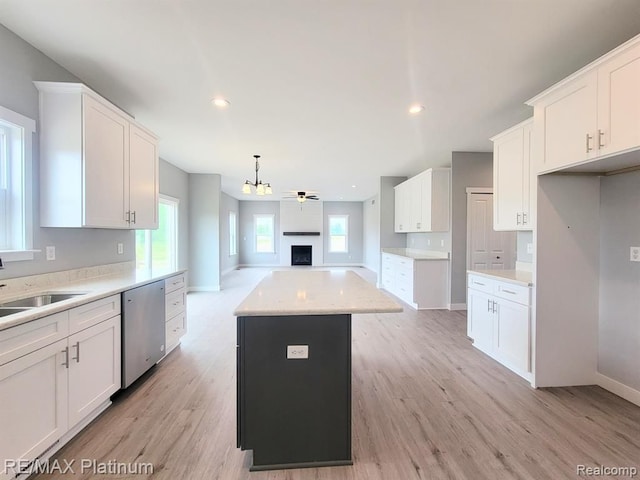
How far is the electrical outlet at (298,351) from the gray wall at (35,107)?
6.90 ft

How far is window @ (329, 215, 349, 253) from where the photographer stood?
11609 millimetres

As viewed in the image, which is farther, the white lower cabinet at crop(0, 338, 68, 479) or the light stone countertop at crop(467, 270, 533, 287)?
the light stone countertop at crop(467, 270, 533, 287)

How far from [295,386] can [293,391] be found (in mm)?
30

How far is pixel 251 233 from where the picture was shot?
448 inches

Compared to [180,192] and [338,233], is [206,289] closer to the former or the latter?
[180,192]

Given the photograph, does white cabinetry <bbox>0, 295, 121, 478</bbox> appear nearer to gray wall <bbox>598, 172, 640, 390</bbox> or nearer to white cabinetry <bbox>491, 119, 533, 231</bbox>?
white cabinetry <bbox>491, 119, 533, 231</bbox>

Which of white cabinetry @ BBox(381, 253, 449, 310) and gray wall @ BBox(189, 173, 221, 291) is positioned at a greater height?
gray wall @ BBox(189, 173, 221, 291)

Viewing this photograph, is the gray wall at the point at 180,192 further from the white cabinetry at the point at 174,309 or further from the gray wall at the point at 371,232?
the gray wall at the point at 371,232

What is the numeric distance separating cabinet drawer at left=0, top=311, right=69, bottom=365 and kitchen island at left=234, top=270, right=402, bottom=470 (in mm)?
1089

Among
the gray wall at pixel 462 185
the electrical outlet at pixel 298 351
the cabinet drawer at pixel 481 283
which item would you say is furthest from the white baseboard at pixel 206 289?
the electrical outlet at pixel 298 351

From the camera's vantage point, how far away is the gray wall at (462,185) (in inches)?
195

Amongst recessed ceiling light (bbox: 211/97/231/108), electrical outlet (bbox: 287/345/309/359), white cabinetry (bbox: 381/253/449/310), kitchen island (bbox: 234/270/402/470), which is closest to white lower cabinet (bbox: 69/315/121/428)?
kitchen island (bbox: 234/270/402/470)

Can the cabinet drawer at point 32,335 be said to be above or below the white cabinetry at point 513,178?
below

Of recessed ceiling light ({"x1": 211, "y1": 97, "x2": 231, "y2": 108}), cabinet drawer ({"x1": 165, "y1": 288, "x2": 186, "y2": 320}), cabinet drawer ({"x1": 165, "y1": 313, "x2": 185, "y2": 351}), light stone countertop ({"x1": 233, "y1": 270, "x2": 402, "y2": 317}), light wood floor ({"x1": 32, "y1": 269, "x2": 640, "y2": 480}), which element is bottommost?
light wood floor ({"x1": 32, "y1": 269, "x2": 640, "y2": 480})
